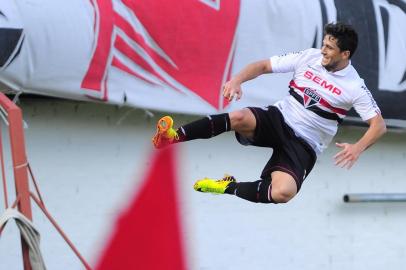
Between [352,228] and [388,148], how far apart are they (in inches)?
37.4

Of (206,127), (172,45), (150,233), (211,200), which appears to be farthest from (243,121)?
(150,233)

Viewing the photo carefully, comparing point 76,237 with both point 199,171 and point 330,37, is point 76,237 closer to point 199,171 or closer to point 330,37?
point 199,171

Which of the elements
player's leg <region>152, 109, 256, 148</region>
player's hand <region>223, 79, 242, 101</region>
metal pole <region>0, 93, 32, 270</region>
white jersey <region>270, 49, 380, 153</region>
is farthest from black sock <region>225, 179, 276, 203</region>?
metal pole <region>0, 93, 32, 270</region>

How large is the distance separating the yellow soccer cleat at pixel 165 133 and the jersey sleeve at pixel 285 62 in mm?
817

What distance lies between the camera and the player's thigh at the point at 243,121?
516 centimetres

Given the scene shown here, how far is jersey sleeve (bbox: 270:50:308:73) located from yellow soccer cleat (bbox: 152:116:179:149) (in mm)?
817

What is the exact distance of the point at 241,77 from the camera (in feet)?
16.7

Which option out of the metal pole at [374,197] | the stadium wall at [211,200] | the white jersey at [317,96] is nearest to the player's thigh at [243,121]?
the white jersey at [317,96]

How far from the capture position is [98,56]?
6.21 meters

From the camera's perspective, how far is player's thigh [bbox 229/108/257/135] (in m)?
5.16

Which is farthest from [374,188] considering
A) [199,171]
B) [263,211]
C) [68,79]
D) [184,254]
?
[184,254]

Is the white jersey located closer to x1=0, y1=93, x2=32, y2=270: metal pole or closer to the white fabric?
x1=0, y1=93, x2=32, y2=270: metal pole

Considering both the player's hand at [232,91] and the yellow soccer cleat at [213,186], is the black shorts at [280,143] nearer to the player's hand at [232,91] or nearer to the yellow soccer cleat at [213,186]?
the yellow soccer cleat at [213,186]

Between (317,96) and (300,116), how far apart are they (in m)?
0.17
